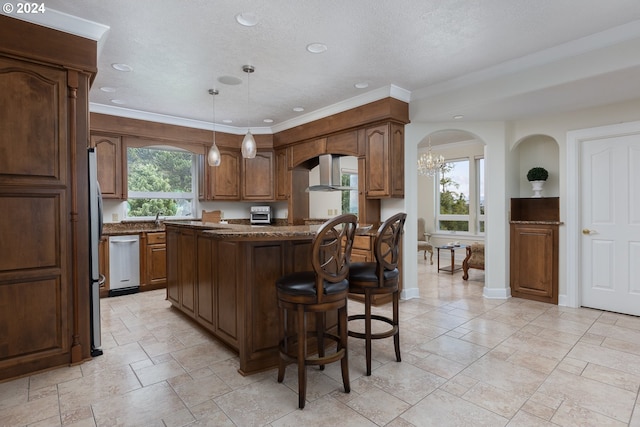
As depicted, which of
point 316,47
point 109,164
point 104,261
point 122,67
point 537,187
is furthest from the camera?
point 109,164

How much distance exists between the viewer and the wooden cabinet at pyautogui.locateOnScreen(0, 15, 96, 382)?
242cm

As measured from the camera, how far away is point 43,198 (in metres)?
2.54

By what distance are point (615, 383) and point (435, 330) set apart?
4.50 ft

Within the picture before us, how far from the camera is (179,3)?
8.06 ft

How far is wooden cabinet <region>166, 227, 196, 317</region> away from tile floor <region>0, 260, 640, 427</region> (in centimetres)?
32

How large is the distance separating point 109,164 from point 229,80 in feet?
7.99

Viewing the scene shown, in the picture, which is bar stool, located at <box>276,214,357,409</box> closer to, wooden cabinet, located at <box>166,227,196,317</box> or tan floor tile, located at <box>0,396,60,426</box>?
tan floor tile, located at <box>0,396,60,426</box>

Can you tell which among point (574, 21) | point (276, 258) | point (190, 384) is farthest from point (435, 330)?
point (574, 21)

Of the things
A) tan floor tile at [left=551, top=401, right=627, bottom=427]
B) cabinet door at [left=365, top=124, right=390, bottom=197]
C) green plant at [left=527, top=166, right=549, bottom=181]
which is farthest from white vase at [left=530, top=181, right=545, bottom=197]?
tan floor tile at [left=551, top=401, right=627, bottom=427]

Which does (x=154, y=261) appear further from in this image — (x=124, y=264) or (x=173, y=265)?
(x=173, y=265)

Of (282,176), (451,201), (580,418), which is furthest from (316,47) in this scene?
(451,201)

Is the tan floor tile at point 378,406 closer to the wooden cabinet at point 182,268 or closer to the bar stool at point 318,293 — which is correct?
the bar stool at point 318,293

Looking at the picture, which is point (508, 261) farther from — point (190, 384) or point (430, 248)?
point (190, 384)

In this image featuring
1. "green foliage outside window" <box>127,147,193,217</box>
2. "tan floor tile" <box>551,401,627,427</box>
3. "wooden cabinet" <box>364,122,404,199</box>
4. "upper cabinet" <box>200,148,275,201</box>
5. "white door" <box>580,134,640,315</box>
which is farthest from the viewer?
"upper cabinet" <box>200,148,275,201</box>
